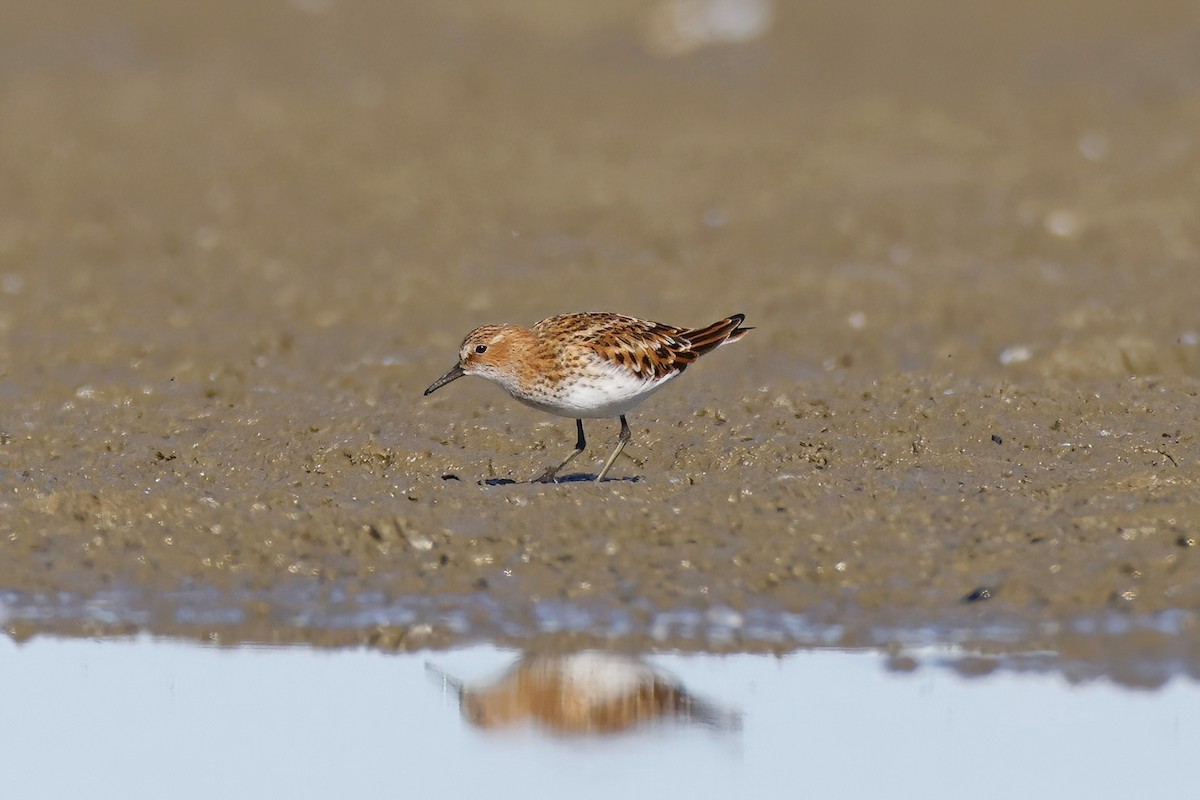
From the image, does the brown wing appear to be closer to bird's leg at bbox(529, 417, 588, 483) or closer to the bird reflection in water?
bird's leg at bbox(529, 417, 588, 483)

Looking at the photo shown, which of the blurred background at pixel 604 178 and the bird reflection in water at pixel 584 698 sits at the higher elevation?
the blurred background at pixel 604 178

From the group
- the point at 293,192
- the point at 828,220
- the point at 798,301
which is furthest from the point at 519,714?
the point at 293,192

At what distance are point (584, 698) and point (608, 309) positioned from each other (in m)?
8.05

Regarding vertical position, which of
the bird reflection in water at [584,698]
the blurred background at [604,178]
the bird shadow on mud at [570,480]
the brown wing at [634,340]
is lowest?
the bird reflection in water at [584,698]

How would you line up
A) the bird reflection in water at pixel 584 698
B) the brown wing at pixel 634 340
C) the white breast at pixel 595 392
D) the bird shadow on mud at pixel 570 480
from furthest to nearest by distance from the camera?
the bird shadow on mud at pixel 570 480
the brown wing at pixel 634 340
the white breast at pixel 595 392
the bird reflection in water at pixel 584 698

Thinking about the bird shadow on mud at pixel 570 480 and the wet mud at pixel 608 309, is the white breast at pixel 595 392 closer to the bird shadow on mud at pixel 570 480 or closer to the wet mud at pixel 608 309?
the bird shadow on mud at pixel 570 480

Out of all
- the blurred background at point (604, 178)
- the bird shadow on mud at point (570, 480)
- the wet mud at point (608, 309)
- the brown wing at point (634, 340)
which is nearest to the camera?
the wet mud at point (608, 309)

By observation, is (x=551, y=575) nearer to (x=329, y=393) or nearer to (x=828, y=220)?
(x=329, y=393)

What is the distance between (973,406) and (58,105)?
40.0ft

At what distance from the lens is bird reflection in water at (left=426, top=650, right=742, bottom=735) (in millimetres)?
6930

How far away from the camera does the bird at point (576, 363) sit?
10.3 meters

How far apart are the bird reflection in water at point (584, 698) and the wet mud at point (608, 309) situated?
0.36m

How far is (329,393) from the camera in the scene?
13.1m

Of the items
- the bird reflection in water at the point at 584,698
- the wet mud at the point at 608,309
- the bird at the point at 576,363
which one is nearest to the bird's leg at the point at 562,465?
the bird at the point at 576,363
